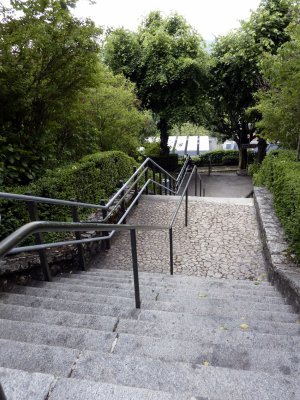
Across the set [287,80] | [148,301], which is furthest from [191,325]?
[287,80]

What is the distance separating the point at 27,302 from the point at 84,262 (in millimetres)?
1552

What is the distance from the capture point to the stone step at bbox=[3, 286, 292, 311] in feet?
8.82

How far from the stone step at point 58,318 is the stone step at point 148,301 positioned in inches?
18.1

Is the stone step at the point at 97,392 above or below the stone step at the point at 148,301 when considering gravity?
above

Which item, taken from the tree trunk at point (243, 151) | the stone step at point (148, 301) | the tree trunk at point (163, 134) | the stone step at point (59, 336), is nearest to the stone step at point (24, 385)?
the stone step at point (59, 336)

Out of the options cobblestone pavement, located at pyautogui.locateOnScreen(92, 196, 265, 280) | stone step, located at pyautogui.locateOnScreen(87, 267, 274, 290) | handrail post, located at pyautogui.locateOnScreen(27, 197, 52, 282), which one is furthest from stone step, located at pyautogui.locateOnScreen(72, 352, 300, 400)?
cobblestone pavement, located at pyautogui.locateOnScreen(92, 196, 265, 280)

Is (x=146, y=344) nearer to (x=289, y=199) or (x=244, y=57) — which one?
(x=289, y=199)

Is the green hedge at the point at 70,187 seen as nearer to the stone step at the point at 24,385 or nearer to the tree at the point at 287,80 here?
the stone step at the point at 24,385

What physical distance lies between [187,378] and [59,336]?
84 centimetres

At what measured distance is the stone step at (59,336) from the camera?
1.77 m

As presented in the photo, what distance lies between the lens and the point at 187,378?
4.65 feet

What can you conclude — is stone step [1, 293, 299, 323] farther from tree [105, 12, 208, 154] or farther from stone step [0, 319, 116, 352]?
tree [105, 12, 208, 154]

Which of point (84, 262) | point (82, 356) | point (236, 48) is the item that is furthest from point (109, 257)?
point (236, 48)

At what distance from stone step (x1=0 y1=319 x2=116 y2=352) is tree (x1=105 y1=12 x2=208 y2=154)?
1226 centimetres
